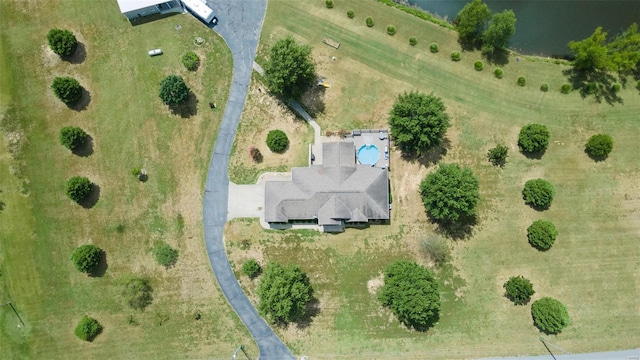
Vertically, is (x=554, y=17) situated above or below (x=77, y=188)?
above

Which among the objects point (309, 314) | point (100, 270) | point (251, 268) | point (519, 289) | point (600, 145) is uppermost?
point (600, 145)

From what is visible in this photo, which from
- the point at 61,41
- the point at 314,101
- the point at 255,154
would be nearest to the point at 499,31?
the point at 314,101

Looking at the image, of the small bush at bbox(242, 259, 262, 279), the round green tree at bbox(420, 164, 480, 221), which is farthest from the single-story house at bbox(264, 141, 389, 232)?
the small bush at bbox(242, 259, 262, 279)

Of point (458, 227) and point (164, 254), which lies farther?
point (458, 227)

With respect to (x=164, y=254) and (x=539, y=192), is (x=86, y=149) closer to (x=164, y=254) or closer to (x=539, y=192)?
(x=164, y=254)

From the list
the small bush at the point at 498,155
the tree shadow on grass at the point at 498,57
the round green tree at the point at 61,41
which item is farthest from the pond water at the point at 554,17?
the round green tree at the point at 61,41

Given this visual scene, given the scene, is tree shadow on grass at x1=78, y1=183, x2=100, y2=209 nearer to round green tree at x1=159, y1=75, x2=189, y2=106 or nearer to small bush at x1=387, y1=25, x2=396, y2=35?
round green tree at x1=159, y1=75, x2=189, y2=106

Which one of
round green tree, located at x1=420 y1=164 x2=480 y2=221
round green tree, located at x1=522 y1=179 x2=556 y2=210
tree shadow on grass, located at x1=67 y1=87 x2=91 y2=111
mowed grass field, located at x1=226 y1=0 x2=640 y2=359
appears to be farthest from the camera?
tree shadow on grass, located at x1=67 y1=87 x2=91 y2=111

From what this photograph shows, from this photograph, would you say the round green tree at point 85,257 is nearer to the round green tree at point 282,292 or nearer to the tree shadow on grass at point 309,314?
the round green tree at point 282,292
